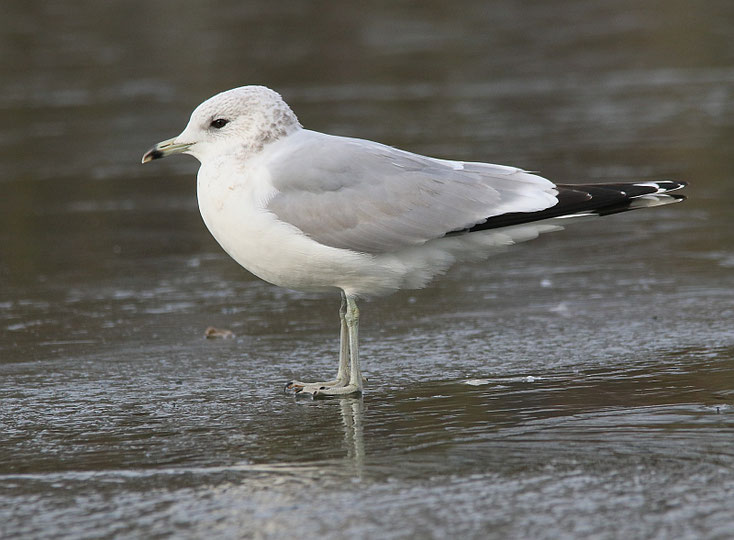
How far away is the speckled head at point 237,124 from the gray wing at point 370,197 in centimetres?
10

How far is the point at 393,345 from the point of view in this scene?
621 centimetres

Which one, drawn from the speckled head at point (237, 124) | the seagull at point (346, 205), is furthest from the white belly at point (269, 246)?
the speckled head at point (237, 124)

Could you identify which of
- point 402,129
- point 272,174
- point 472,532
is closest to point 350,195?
point 272,174

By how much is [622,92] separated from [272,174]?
Result: 28.8 ft

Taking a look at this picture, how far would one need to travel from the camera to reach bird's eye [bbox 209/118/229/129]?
18.4ft

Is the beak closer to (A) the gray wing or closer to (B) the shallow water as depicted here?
(A) the gray wing

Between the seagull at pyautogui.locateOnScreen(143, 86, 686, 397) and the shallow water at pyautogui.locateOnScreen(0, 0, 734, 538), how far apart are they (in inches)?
20.8

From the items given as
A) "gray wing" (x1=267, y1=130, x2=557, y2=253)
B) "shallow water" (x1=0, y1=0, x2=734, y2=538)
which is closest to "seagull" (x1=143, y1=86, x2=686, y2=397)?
"gray wing" (x1=267, y1=130, x2=557, y2=253)

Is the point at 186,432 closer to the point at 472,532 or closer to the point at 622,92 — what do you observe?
the point at 472,532

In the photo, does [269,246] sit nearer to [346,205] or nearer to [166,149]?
[346,205]

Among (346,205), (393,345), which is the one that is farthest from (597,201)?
(393,345)

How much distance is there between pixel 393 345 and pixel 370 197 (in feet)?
3.32

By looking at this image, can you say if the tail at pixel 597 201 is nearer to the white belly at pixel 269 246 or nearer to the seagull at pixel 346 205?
the seagull at pixel 346 205

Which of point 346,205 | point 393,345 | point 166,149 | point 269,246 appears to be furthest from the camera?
point 393,345
